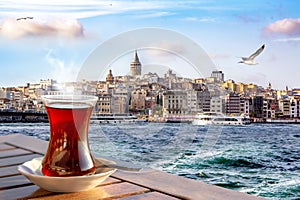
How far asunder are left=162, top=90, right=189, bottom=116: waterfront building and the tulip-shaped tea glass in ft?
0.82

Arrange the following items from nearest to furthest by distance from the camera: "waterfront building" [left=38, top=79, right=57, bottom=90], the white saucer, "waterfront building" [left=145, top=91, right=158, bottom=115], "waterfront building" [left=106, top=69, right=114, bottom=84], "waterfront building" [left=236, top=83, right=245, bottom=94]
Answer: the white saucer, "waterfront building" [left=106, top=69, right=114, bottom=84], "waterfront building" [left=145, top=91, right=158, bottom=115], "waterfront building" [left=38, top=79, right=57, bottom=90], "waterfront building" [left=236, top=83, right=245, bottom=94]

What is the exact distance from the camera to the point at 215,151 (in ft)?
49.9

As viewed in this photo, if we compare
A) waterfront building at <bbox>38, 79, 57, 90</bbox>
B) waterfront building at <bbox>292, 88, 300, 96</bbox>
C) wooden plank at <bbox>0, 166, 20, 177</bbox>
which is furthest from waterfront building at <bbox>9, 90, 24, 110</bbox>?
waterfront building at <bbox>292, 88, 300, 96</bbox>

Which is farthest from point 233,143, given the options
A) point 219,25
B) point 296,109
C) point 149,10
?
point 296,109

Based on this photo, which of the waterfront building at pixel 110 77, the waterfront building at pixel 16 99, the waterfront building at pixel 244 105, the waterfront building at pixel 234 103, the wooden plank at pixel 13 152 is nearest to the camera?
the waterfront building at pixel 110 77

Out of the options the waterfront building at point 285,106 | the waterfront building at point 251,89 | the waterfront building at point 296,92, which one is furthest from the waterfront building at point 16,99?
the waterfront building at point 296,92

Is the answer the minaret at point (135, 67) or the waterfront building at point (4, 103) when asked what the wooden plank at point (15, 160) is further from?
the waterfront building at point (4, 103)

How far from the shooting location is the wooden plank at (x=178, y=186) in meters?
0.56

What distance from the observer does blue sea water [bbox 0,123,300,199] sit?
2.11ft

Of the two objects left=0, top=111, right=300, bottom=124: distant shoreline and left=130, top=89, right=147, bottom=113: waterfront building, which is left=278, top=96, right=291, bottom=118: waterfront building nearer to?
left=0, top=111, right=300, bottom=124: distant shoreline

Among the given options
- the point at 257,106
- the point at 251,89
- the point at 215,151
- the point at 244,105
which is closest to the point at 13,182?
the point at 215,151

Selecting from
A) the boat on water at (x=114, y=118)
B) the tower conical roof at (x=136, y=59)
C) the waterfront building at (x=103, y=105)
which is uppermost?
the tower conical roof at (x=136, y=59)

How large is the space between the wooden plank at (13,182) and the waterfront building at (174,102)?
0.92ft

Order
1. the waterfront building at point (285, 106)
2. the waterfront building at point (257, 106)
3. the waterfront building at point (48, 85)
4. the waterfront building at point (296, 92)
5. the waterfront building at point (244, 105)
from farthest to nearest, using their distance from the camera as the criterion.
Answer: the waterfront building at point (285, 106), the waterfront building at point (296, 92), the waterfront building at point (257, 106), the waterfront building at point (244, 105), the waterfront building at point (48, 85)
